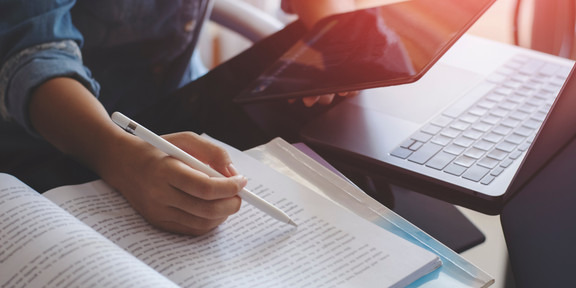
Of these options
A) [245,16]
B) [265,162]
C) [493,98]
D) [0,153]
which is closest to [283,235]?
[265,162]

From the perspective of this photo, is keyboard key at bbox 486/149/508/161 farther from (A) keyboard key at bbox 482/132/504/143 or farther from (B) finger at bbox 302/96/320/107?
(B) finger at bbox 302/96/320/107

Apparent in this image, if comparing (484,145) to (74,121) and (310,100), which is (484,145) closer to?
(310,100)

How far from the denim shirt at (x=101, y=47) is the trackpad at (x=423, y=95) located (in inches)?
13.0

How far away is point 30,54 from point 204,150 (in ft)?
0.95

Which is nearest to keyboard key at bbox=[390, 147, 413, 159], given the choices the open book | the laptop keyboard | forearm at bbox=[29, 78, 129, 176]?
the laptop keyboard

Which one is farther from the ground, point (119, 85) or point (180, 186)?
point (180, 186)

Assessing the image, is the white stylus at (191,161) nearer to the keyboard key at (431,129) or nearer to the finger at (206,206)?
the finger at (206,206)

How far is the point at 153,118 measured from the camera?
682 mm

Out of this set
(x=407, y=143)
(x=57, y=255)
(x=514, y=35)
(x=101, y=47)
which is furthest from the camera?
(x=514, y=35)

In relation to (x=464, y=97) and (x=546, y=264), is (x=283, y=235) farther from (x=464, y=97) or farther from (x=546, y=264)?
(x=464, y=97)

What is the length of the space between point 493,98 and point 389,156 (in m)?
0.19

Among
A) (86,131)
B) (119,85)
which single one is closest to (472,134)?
(86,131)

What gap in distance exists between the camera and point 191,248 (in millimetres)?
444

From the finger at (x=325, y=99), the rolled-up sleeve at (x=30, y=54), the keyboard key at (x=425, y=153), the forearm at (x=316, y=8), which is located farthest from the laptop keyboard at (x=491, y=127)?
the rolled-up sleeve at (x=30, y=54)
